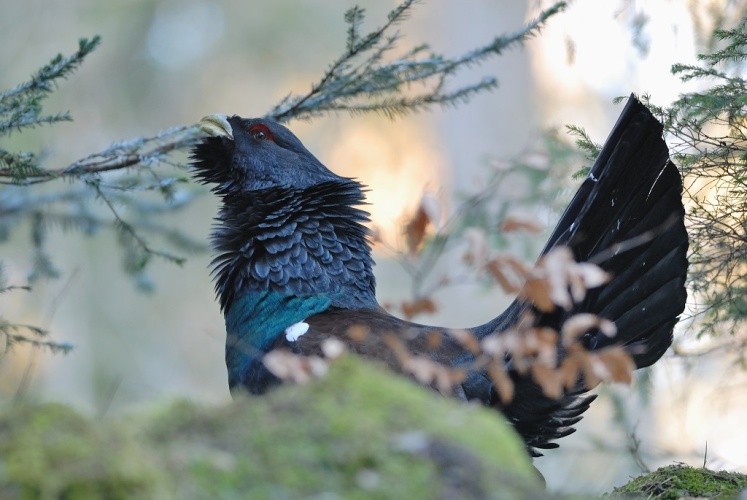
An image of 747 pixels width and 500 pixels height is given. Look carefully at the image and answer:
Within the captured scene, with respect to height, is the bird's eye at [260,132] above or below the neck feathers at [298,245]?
above

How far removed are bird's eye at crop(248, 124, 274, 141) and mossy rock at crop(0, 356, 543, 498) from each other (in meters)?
3.20

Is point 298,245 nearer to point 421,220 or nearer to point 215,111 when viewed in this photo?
point 421,220

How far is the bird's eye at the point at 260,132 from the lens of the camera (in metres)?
5.12

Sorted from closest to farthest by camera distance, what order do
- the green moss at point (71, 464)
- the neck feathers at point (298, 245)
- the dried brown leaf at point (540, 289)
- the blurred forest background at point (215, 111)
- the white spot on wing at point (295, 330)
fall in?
1. the green moss at point (71, 464)
2. the dried brown leaf at point (540, 289)
3. the white spot on wing at point (295, 330)
4. the neck feathers at point (298, 245)
5. the blurred forest background at point (215, 111)

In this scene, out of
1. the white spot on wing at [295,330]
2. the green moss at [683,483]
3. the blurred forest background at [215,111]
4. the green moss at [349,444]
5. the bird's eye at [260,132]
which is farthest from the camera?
the blurred forest background at [215,111]

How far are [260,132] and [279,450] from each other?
351 centimetres

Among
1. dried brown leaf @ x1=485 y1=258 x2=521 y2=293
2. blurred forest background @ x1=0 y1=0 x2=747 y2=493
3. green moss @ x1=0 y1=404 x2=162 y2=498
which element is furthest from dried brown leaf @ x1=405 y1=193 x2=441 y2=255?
blurred forest background @ x1=0 y1=0 x2=747 y2=493

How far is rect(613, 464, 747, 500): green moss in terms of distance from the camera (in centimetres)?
354

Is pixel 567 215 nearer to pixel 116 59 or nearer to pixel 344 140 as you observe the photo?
pixel 344 140

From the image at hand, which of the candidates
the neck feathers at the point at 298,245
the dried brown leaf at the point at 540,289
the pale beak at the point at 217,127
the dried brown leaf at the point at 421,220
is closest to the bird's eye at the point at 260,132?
the pale beak at the point at 217,127

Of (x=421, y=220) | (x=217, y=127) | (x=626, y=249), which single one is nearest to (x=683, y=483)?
(x=626, y=249)

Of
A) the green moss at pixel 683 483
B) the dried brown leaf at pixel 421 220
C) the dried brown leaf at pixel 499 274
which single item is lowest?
the green moss at pixel 683 483

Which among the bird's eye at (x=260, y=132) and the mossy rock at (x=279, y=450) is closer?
the mossy rock at (x=279, y=450)

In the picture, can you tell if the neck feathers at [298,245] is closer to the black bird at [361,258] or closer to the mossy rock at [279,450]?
the black bird at [361,258]
